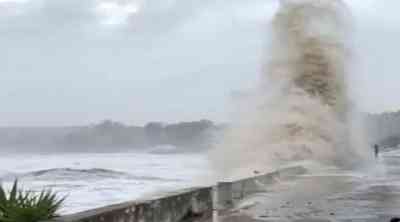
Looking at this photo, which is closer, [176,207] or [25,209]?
[25,209]

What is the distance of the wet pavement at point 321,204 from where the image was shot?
11219mm

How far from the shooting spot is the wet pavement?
11219 mm

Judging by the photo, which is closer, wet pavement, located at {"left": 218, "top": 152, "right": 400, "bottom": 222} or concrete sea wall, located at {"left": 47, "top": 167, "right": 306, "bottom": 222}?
concrete sea wall, located at {"left": 47, "top": 167, "right": 306, "bottom": 222}

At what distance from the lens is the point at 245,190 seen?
1595 cm

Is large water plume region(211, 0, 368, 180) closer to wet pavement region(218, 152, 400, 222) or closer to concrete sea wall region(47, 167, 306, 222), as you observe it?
wet pavement region(218, 152, 400, 222)

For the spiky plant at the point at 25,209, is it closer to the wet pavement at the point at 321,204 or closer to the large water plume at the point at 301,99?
the wet pavement at the point at 321,204

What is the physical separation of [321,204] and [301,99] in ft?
89.0

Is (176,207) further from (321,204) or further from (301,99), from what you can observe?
(301,99)

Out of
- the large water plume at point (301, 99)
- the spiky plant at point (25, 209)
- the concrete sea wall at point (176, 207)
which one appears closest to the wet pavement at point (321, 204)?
the concrete sea wall at point (176, 207)

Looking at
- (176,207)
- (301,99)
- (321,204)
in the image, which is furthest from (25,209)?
(301,99)

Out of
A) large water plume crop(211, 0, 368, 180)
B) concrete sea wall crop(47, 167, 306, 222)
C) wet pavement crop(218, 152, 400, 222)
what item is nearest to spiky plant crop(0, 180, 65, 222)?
concrete sea wall crop(47, 167, 306, 222)

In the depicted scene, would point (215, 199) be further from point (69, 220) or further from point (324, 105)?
point (324, 105)

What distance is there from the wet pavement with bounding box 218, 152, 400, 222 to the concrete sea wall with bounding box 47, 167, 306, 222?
334mm

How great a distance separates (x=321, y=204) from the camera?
1346 cm
